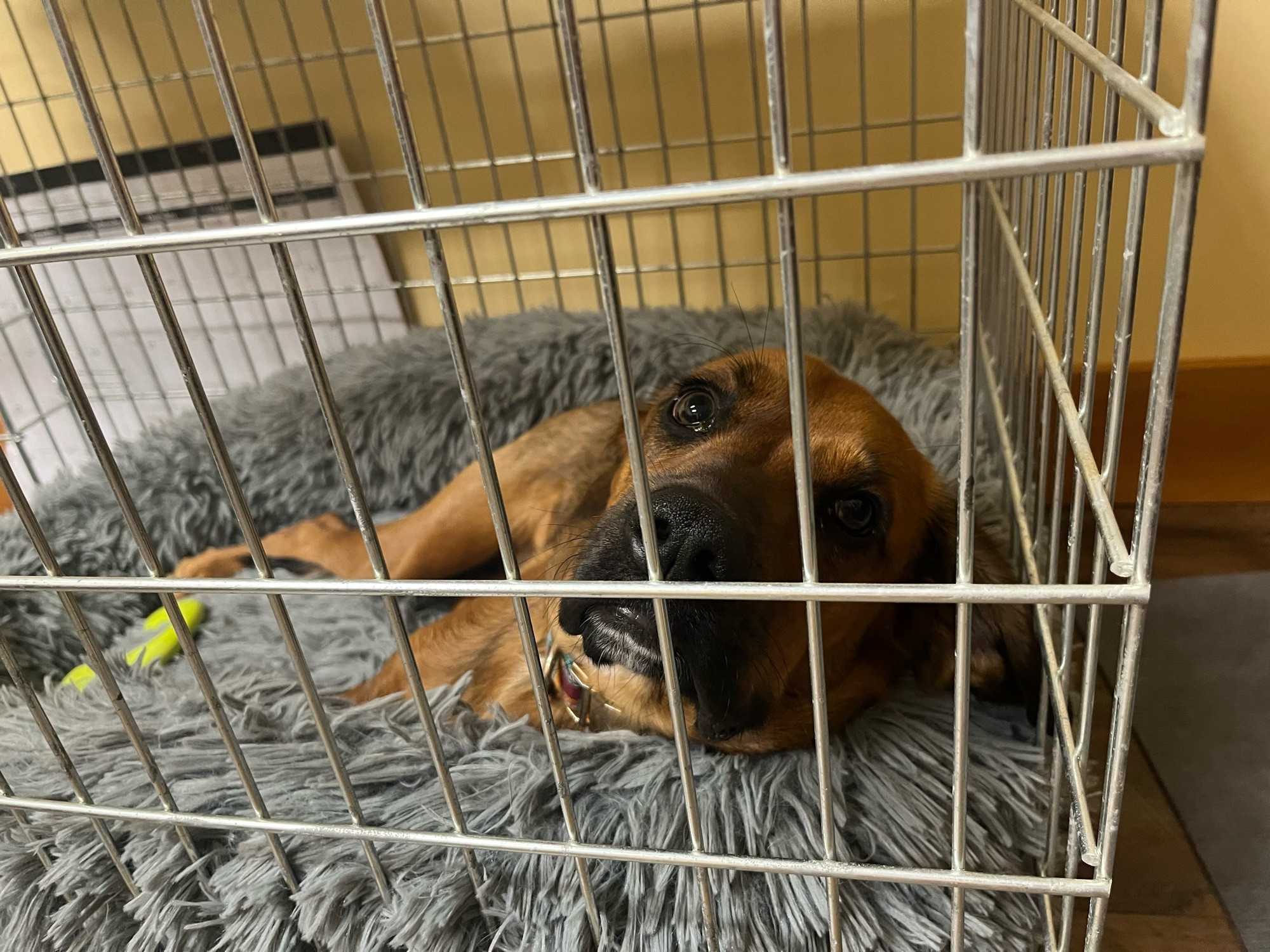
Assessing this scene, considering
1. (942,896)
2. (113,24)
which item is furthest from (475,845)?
(113,24)

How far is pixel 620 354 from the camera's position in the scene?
19.9 inches

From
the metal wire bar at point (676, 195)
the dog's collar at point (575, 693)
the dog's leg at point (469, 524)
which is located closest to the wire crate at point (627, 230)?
the metal wire bar at point (676, 195)

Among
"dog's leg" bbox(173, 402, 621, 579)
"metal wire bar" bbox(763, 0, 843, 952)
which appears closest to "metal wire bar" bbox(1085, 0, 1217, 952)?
"metal wire bar" bbox(763, 0, 843, 952)

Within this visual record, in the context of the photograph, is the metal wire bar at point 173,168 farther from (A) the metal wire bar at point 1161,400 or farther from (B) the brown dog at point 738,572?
(A) the metal wire bar at point 1161,400

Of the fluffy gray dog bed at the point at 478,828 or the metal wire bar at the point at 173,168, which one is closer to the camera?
the fluffy gray dog bed at the point at 478,828

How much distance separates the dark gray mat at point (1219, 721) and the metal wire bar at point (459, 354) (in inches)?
29.0

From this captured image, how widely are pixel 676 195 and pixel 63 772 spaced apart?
832mm

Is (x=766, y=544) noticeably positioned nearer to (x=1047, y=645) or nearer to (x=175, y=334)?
(x=1047, y=645)

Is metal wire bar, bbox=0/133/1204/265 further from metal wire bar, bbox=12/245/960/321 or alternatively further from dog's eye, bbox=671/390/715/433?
metal wire bar, bbox=12/245/960/321

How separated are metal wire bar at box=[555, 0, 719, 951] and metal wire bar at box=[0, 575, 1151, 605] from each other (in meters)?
0.03

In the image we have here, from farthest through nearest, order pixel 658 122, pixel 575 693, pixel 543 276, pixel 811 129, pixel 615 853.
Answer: pixel 543 276, pixel 658 122, pixel 811 129, pixel 575 693, pixel 615 853

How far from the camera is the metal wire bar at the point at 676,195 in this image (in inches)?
16.0

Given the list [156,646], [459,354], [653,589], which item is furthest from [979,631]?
[156,646]

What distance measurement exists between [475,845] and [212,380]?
166 centimetres
